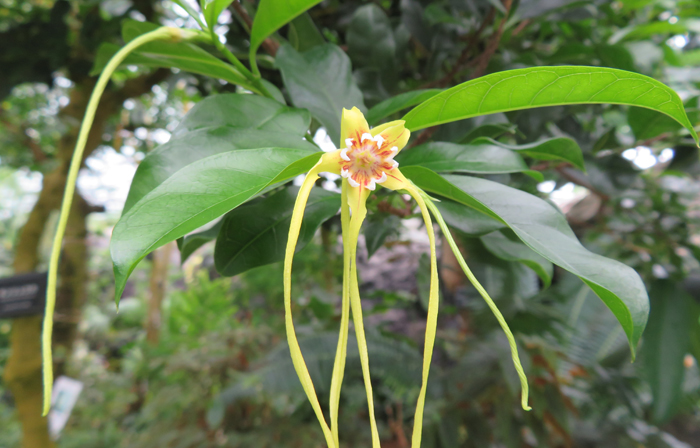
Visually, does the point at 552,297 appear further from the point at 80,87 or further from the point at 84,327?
the point at 84,327

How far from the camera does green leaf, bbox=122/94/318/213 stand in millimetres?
259

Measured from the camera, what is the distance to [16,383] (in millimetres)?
1121

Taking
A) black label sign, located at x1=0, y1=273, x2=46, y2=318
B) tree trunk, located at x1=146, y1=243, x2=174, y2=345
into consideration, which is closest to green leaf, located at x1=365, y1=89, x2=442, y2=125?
black label sign, located at x1=0, y1=273, x2=46, y2=318

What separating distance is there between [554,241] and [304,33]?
1.15 feet

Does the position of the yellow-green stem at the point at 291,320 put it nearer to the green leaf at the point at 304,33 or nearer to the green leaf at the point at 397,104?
the green leaf at the point at 397,104

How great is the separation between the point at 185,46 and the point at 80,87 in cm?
113

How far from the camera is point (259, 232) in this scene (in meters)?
0.33

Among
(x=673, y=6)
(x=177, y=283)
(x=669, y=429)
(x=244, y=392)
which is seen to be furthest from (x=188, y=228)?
(x=177, y=283)

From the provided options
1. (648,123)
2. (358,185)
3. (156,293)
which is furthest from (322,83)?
(156,293)

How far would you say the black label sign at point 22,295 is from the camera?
103 cm

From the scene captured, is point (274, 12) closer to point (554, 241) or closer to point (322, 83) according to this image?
point (322, 83)

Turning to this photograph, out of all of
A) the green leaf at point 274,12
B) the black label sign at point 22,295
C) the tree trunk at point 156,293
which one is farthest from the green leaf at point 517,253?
the tree trunk at point 156,293

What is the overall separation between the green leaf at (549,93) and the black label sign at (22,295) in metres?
1.22

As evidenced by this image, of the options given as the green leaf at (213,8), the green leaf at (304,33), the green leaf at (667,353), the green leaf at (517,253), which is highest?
the green leaf at (213,8)
